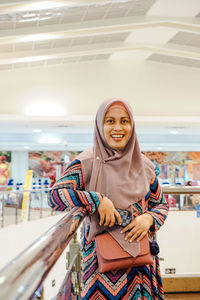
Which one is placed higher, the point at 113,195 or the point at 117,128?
the point at 117,128

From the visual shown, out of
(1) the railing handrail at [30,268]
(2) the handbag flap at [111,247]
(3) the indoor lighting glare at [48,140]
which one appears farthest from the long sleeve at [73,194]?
(3) the indoor lighting glare at [48,140]

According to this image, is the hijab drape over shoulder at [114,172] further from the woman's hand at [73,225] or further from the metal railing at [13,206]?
the metal railing at [13,206]

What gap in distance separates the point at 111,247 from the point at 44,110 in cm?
715

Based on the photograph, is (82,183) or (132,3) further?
(132,3)

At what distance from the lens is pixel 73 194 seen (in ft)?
4.50

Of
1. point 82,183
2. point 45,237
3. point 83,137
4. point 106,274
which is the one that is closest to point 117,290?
point 106,274

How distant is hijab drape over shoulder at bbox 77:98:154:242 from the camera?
56.4 inches

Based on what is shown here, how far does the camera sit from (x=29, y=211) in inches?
365

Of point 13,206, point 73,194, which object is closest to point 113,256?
point 73,194

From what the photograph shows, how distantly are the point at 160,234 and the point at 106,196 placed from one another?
1.77 m

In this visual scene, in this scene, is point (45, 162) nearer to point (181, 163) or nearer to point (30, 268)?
point (181, 163)

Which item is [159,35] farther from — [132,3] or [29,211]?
[29,211]

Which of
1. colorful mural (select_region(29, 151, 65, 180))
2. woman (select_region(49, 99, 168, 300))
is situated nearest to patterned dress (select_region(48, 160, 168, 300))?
woman (select_region(49, 99, 168, 300))

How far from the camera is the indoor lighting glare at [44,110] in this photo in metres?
8.25
